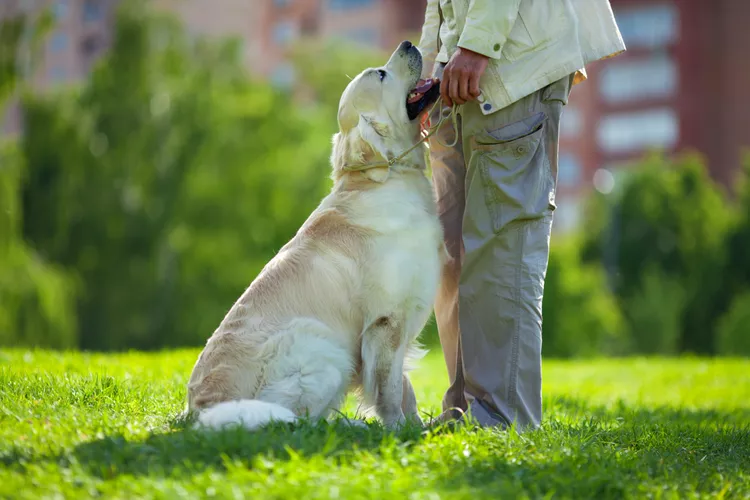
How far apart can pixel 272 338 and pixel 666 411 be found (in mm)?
3438

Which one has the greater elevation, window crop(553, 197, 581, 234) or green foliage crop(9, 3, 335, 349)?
green foliage crop(9, 3, 335, 349)

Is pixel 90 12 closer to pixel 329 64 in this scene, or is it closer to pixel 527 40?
pixel 329 64

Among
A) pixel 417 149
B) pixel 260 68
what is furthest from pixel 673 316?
pixel 260 68

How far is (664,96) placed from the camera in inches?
2175

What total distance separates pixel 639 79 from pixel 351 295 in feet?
181

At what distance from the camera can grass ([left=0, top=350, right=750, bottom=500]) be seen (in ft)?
9.59

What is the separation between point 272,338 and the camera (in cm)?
401

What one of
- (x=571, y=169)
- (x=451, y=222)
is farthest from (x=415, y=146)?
(x=571, y=169)

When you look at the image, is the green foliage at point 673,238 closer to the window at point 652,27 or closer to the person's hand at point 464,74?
the window at point 652,27

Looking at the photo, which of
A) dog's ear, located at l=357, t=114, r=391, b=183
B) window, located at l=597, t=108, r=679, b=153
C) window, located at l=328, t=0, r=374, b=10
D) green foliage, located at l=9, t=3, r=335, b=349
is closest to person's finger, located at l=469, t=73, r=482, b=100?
dog's ear, located at l=357, t=114, r=391, b=183

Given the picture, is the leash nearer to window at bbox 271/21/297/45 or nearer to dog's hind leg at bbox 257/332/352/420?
dog's hind leg at bbox 257/332/352/420

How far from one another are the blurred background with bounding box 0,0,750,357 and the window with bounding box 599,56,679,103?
1969cm

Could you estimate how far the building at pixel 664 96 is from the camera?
52562 millimetres

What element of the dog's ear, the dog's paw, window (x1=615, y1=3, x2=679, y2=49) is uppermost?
window (x1=615, y1=3, x2=679, y2=49)
